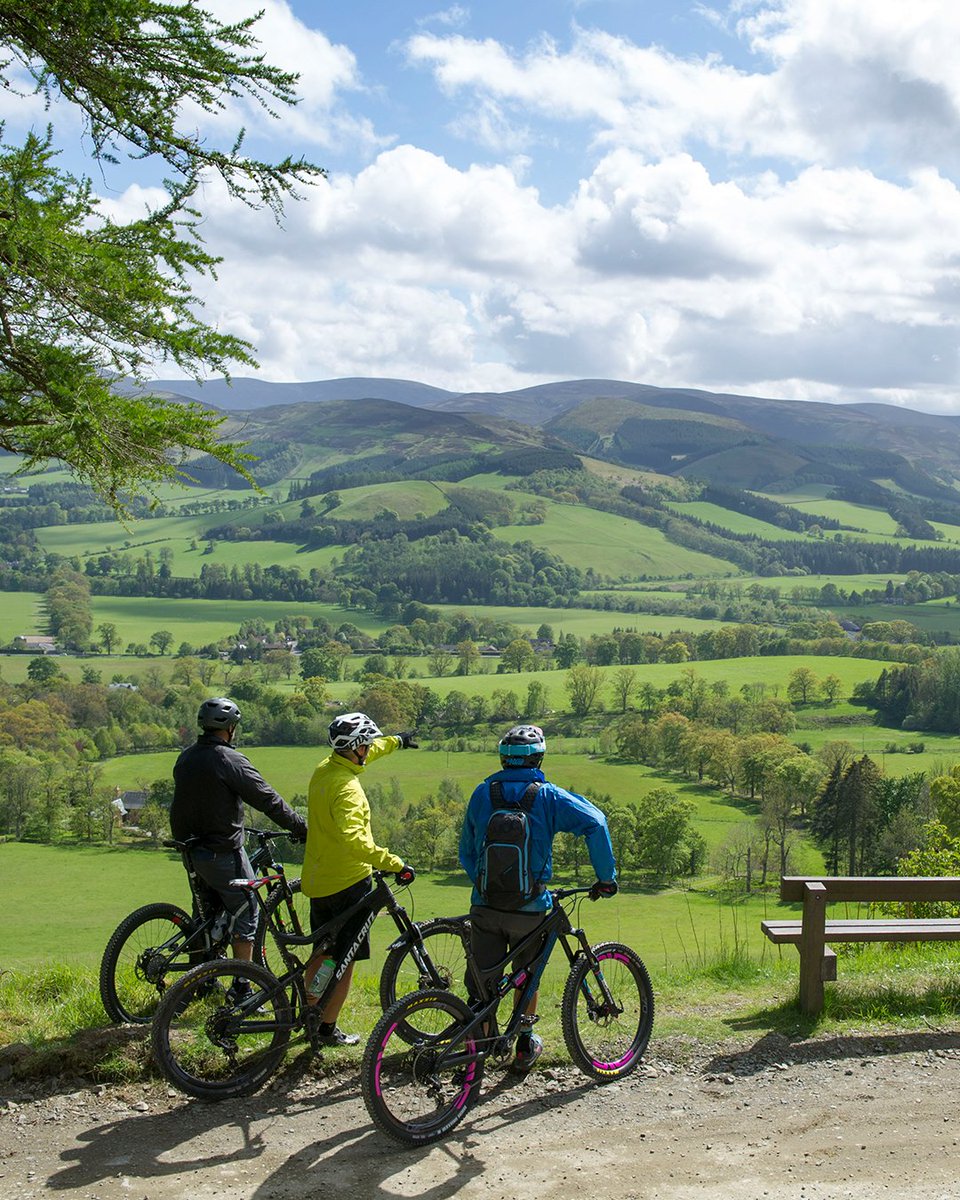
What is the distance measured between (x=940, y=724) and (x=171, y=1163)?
390 feet

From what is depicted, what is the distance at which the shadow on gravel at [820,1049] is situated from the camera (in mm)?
7551

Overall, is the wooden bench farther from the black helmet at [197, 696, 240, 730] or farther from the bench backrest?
the black helmet at [197, 696, 240, 730]

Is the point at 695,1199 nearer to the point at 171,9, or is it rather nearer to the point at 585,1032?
the point at 585,1032

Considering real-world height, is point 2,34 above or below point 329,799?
above

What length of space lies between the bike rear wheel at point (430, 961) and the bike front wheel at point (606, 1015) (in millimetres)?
800

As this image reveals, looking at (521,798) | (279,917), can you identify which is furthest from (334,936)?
(521,798)

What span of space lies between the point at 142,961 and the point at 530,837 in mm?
3087

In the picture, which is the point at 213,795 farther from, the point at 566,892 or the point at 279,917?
the point at 566,892

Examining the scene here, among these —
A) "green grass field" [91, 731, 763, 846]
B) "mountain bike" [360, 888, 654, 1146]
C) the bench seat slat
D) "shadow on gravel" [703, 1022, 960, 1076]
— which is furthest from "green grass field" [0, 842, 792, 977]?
"mountain bike" [360, 888, 654, 1146]

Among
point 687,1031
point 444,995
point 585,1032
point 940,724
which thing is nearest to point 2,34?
point 444,995

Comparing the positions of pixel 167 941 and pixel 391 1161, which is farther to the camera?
pixel 167 941

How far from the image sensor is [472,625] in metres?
181

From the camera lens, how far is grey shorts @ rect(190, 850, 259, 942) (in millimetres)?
7566

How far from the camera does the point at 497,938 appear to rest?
22.8ft
